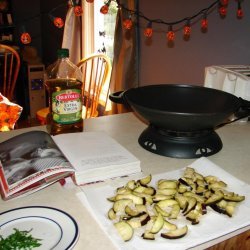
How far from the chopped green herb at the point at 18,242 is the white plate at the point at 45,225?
13 millimetres

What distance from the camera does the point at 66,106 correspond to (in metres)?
0.93

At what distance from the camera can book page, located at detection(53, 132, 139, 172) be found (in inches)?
31.5

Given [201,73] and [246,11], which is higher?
[246,11]

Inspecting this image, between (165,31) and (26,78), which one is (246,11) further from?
(26,78)

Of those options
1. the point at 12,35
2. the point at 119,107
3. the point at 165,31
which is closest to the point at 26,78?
the point at 12,35

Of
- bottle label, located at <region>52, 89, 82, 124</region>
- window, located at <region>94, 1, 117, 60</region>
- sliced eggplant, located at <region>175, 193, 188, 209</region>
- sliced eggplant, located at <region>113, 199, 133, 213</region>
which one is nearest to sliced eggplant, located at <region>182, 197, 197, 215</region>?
sliced eggplant, located at <region>175, 193, 188, 209</region>

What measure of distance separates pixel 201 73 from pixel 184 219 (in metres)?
1.58

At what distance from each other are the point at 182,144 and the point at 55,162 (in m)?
0.36

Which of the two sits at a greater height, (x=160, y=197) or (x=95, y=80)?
(x=160, y=197)

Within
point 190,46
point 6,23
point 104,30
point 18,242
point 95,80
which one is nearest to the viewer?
point 18,242

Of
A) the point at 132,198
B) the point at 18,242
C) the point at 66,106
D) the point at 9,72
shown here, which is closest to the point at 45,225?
the point at 18,242

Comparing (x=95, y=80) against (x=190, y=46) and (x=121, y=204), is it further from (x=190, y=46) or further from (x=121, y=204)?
(x=121, y=204)

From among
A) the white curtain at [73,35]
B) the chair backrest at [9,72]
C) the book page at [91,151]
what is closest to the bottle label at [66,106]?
the book page at [91,151]

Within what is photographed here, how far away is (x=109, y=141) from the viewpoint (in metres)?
0.93
